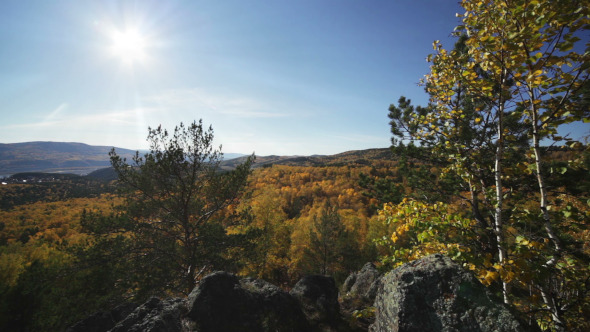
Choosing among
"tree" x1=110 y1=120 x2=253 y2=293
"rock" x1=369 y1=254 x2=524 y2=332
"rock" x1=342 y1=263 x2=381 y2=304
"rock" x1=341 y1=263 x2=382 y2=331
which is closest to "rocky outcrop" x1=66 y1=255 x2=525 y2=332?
"rock" x1=369 y1=254 x2=524 y2=332

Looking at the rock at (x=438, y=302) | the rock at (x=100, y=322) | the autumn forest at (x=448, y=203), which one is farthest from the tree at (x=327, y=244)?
the rock at (x=438, y=302)

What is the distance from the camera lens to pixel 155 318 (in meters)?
7.24

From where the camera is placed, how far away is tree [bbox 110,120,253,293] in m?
12.3

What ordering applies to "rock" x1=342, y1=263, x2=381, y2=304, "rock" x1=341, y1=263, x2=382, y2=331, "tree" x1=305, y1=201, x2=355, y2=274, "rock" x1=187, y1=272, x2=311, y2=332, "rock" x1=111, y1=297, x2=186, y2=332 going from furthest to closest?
"tree" x1=305, y1=201, x2=355, y2=274 < "rock" x1=342, y1=263, x2=381, y2=304 < "rock" x1=341, y1=263, x2=382, y2=331 < "rock" x1=187, y1=272, x2=311, y2=332 < "rock" x1=111, y1=297, x2=186, y2=332

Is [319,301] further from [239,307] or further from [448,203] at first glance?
[448,203]

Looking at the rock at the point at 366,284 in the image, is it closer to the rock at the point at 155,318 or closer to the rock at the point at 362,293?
the rock at the point at 362,293

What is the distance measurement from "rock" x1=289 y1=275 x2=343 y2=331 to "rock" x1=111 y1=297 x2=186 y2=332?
21.5 feet

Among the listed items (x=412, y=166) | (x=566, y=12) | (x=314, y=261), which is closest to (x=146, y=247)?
(x=412, y=166)

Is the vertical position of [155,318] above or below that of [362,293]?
above

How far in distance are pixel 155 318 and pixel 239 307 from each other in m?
3.15

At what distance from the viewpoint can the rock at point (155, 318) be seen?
23.0 feet

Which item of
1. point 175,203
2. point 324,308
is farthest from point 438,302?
point 175,203

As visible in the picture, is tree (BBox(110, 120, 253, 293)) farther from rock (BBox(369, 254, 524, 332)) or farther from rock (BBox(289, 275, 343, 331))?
rock (BBox(369, 254, 524, 332))

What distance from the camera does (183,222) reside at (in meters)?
13.5
